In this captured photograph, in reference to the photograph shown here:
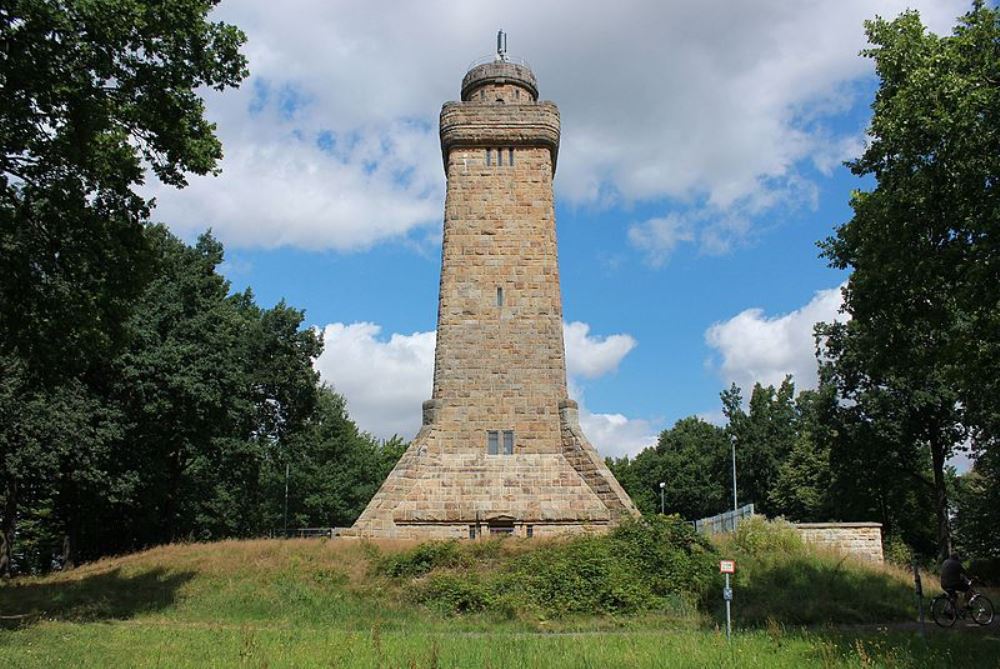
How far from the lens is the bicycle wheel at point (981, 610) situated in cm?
1541

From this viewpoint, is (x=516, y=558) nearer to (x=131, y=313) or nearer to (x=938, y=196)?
(x=131, y=313)

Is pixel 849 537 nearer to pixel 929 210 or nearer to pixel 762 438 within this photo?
pixel 929 210

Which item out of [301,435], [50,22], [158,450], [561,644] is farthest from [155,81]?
[301,435]

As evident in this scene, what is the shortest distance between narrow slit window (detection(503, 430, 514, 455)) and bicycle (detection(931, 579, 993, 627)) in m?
11.4

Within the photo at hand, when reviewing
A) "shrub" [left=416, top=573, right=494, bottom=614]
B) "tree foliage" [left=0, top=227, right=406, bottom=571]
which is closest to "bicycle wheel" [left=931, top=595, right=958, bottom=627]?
"shrub" [left=416, top=573, right=494, bottom=614]

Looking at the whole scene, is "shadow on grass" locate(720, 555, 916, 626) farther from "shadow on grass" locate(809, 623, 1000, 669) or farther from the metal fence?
the metal fence

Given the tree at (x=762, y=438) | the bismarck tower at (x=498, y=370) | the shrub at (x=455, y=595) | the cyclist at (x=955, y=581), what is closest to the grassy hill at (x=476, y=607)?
the shrub at (x=455, y=595)

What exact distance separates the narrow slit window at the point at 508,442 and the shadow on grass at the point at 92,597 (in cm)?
897

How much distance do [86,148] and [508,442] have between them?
45.4 feet

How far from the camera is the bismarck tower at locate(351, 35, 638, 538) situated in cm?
2230

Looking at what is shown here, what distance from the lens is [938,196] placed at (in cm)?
1288

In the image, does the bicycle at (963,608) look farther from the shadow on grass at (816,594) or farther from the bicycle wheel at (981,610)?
the shadow on grass at (816,594)

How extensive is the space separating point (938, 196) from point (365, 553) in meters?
15.2

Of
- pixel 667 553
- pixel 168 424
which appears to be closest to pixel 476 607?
pixel 667 553
